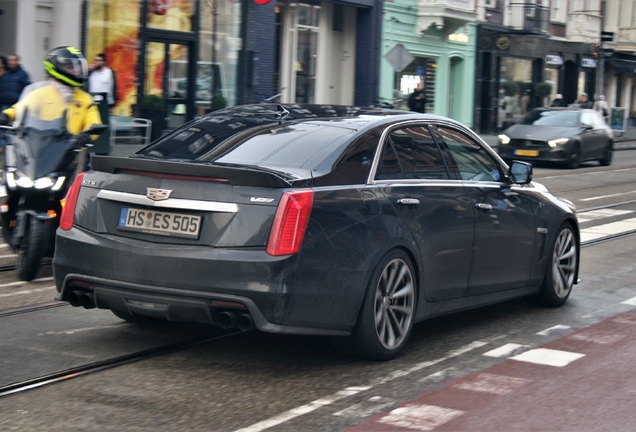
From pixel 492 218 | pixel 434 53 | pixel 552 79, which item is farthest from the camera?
pixel 552 79

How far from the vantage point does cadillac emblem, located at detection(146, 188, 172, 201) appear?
5.56 m

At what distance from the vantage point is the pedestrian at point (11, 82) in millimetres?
17281

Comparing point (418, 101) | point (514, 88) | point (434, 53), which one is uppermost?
point (434, 53)

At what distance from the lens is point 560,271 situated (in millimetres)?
8039

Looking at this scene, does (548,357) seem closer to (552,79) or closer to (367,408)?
(367,408)

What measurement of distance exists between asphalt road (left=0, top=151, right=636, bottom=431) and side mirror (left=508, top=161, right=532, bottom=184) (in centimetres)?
100

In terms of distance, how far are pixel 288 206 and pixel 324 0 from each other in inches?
1032

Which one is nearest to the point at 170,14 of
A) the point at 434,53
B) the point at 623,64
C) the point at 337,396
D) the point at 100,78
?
the point at 100,78

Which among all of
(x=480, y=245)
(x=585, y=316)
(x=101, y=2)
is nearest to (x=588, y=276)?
(x=585, y=316)

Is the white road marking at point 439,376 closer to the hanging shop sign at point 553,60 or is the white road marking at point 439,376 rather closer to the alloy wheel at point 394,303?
the alloy wheel at point 394,303

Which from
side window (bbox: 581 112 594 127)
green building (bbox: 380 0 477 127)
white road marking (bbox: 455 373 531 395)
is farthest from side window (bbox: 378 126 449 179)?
green building (bbox: 380 0 477 127)

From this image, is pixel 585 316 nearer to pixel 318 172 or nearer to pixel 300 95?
pixel 318 172

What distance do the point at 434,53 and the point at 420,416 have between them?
3267cm

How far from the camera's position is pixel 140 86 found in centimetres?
2328
